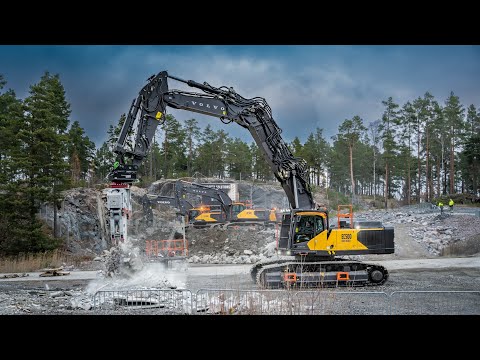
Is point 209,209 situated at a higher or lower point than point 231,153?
lower

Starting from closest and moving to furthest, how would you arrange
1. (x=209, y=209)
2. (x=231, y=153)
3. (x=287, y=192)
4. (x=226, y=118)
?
1. (x=287, y=192)
2. (x=226, y=118)
3. (x=231, y=153)
4. (x=209, y=209)

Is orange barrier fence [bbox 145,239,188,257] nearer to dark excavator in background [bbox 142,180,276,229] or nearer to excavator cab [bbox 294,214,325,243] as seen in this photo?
dark excavator in background [bbox 142,180,276,229]

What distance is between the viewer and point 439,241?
1371 cm

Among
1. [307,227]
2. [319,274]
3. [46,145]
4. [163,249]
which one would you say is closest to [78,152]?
[46,145]

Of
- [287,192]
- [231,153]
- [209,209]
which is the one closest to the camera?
[287,192]

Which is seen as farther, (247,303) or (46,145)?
(46,145)

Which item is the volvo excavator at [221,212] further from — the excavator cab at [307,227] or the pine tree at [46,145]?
the excavator cab at [307,227]

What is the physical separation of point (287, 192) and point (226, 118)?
2051 millimetres

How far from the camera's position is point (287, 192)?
913cm

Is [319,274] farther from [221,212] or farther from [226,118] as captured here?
[221,212]

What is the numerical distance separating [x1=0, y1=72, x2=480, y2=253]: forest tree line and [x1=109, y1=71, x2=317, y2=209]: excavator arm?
19.0 inches

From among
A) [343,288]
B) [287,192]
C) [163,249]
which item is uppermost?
[287,192]

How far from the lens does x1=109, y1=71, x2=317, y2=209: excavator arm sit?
8805mm
